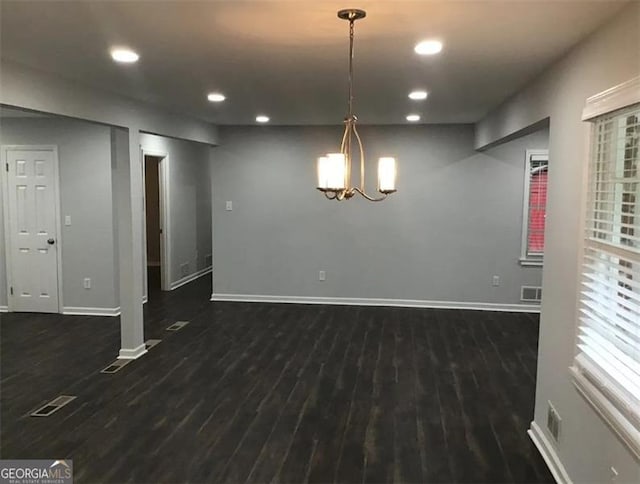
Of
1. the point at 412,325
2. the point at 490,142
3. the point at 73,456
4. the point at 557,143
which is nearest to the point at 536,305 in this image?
the point at 412,325

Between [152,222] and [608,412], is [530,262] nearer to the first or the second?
[608,412]

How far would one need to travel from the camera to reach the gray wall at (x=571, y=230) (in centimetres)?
229

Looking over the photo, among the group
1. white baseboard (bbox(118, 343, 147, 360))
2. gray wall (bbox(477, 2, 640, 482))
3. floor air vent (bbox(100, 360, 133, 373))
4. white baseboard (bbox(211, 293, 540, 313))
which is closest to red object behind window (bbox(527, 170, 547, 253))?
white baseboard (bbox(211, 293, 540, 313))

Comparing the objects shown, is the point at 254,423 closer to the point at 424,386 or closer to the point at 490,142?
the point at 424,386

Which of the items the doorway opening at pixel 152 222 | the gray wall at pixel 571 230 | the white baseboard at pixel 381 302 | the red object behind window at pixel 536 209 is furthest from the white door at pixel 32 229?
the red object behind window at pixel 536 209

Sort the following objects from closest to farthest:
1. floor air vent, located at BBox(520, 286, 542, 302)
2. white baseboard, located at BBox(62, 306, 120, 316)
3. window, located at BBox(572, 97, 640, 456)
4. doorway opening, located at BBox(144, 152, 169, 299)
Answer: window, located at BBox(572, 97, 640, 456) < white baseboard, located at BBox(62, 306, 120, 316) < floor air vent, located at BBox(520, 286, 542, 302) < doorway opening, located at BBox(144, 152, 169, 299)

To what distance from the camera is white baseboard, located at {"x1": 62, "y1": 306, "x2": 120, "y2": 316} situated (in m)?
6.54

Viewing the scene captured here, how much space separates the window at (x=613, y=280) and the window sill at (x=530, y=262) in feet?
14.3

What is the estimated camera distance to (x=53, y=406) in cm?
396

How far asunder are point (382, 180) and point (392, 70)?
1.12m

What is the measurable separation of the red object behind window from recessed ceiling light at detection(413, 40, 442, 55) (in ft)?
14.5

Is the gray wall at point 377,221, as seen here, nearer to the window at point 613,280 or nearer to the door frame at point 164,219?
the door frame at point 164,219

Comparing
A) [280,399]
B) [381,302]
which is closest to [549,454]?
[280,399]

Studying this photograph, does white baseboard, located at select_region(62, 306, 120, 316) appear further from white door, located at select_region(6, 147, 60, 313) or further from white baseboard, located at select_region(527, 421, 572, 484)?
white baseboard, located at select_region(527, 421, 572, 484)
